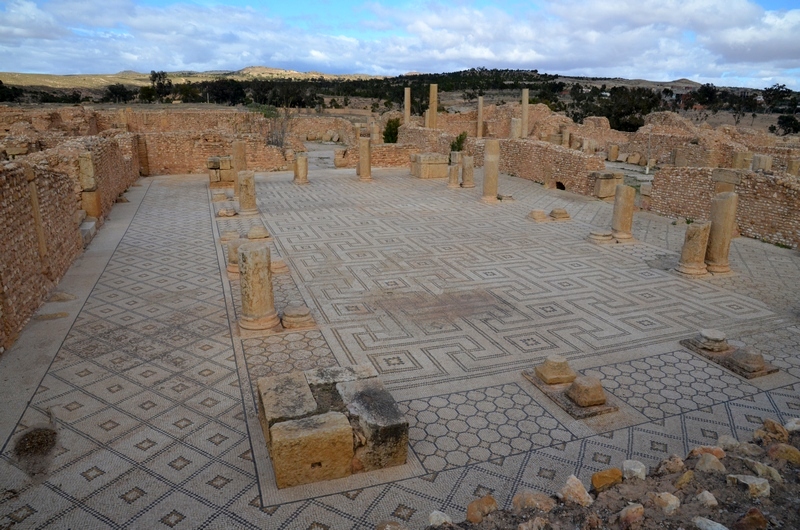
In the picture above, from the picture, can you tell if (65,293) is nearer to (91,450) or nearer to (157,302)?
(157,302)

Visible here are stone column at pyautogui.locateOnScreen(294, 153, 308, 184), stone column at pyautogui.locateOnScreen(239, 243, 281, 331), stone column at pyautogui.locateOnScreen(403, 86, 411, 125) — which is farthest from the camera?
stone column at pyautogui.locateOnScreen(403, 86, 411, 125)

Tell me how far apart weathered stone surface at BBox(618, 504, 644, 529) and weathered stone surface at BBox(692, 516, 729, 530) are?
22 centimetres

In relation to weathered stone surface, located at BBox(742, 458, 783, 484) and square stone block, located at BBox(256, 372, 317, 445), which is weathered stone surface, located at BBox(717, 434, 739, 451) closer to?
weathered stone surface, located at BBox(742, 458, 783, 484)

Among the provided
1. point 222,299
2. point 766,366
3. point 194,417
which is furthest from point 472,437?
point 222,299

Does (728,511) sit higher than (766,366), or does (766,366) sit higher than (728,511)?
(728,511)

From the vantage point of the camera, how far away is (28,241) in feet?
19.9

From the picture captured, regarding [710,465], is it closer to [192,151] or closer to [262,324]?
[262,324]

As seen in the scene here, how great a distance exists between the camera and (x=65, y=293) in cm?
664

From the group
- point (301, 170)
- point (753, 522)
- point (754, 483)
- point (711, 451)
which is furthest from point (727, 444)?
point (301, 170)

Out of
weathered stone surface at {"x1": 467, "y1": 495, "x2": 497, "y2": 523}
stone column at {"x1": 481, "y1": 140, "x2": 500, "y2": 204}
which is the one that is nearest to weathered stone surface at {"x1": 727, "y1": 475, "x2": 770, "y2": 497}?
weathered stone surface at {"x1": 467, "y1": 495, "x2": 497, "y2": 523}

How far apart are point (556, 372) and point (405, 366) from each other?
51.9 inches

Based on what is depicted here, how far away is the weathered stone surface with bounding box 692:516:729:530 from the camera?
2338mm

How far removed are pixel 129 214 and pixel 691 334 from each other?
10.4m

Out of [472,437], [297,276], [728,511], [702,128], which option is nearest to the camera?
[728,511]
